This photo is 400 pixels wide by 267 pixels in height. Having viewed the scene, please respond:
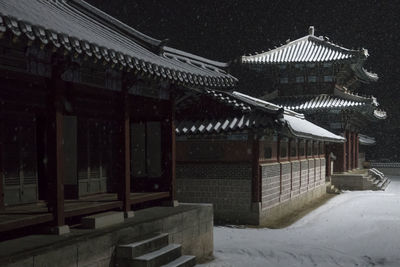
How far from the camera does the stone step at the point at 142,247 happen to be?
23.6ft

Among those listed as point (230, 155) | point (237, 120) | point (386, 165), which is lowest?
point (386, 165)

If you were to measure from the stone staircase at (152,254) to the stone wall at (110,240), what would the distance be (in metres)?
0.17

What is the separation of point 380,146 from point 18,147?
1754 inches

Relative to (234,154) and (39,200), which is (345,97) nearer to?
(234,154)

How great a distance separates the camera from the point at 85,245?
6504 millimetres

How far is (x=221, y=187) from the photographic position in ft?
48.5

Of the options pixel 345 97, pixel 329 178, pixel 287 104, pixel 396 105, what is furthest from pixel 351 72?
pixel 396 105

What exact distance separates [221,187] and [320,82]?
59.1 ft

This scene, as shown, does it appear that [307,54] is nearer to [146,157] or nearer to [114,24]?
[146,157]

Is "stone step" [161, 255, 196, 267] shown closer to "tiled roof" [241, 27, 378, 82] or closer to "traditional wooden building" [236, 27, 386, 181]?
"traditional wooden building" [236, 27, 386, 181]

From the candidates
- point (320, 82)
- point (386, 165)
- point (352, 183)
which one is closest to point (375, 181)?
point (352, 183)

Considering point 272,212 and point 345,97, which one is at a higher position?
point 345,97

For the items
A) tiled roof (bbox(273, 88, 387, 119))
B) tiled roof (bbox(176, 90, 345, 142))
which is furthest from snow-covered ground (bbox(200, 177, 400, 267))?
tiled roof (bbox(273, 88, 387, 119))

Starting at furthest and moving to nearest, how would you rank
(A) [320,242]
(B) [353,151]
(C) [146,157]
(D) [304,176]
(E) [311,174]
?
(B) [353,151] < (E) [311,174] < (D) [304,176] < (A) [320,242] < (C) [146,157]
